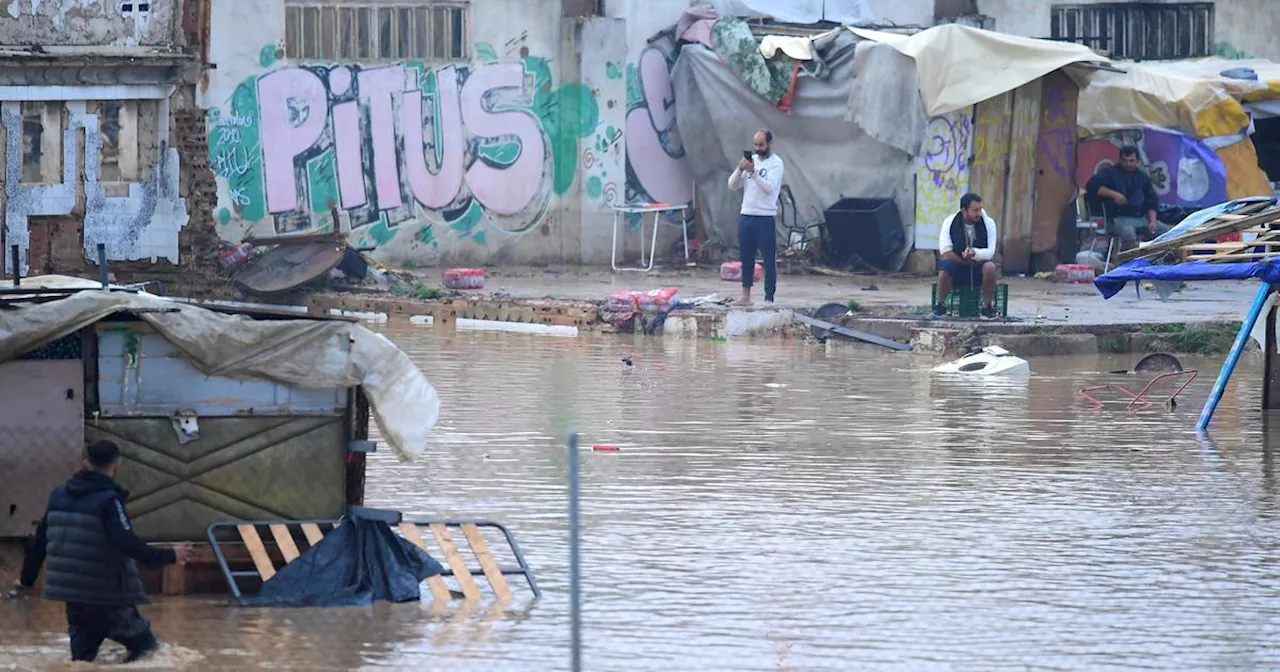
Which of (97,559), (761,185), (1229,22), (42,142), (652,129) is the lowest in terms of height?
(97,559)

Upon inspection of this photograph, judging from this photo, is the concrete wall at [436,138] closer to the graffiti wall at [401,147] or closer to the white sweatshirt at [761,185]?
the graffiti wall at [401,147]

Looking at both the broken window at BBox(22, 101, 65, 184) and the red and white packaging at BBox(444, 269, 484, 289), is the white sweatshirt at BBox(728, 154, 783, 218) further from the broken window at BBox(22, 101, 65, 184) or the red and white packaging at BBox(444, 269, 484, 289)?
the broken window at BBox(22, 101, 65, 184)

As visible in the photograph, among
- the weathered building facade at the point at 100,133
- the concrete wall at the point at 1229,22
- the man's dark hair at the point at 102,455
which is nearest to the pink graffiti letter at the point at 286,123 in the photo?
the weathered building facade at the point at 100,133

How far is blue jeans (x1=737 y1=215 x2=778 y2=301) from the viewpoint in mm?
20469

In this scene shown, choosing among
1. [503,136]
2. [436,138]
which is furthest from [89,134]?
[503,136]

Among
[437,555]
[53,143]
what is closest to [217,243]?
[53,143]

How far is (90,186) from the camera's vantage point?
22.9m

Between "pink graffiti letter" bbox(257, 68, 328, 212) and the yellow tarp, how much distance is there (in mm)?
9603

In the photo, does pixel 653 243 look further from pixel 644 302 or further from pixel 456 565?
pixel 456 565

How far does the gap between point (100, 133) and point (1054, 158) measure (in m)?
11.3

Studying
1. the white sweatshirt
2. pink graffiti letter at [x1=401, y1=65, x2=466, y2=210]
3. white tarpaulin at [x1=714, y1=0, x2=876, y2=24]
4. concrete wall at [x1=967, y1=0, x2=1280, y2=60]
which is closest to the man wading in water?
the white sweatshirt

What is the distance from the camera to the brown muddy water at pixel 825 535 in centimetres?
779

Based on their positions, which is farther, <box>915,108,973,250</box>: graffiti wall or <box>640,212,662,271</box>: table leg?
<box>640,212,662,271</box>: table leg

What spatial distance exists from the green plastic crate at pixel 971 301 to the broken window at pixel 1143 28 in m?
12.3
